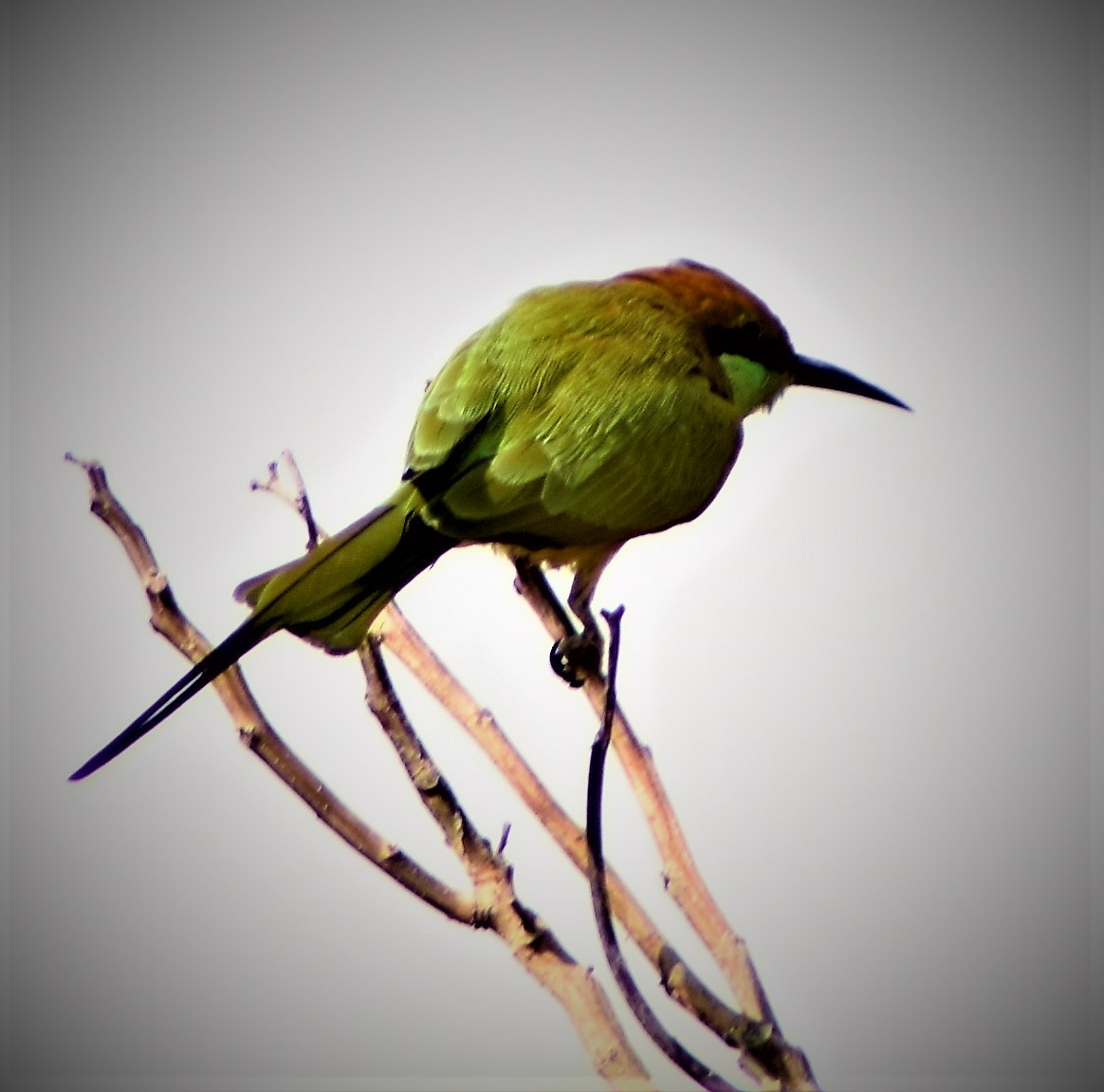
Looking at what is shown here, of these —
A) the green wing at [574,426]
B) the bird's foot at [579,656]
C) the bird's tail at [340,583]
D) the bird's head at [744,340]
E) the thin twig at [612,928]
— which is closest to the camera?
the thin twig at [612,928]

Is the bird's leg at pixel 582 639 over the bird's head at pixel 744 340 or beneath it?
beneath

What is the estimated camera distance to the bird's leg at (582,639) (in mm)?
1229

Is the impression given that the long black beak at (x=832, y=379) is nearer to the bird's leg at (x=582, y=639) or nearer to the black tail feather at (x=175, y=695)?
the bird's leg at (x=582, y=639)

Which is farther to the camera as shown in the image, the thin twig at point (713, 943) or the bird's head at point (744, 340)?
the bird's head at point (744, 340)

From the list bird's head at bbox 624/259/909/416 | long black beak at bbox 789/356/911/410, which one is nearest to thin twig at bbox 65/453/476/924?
bird's head at bbox 624/259/909/416

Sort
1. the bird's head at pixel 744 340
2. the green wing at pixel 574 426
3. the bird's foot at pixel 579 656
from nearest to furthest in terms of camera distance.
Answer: the green wing at pixel 574 426, the bird's foot at pixel 579 656, the bird's head at pixel 744 340

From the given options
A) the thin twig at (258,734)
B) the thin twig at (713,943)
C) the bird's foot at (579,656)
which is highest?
the thin twig at (258,734)

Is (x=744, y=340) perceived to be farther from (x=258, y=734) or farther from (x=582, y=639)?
(x=258, y=734)

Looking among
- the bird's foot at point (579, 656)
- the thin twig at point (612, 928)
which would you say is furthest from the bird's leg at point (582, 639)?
the thin twig at point (612, 928)

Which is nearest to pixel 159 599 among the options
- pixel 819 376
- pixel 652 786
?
pixel 652 786

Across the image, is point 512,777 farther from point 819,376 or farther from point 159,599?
point 819,376

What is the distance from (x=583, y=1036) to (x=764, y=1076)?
0.12 metres

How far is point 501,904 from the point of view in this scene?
773 millimetres

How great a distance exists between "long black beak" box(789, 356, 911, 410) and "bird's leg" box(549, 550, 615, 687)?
0.42m
